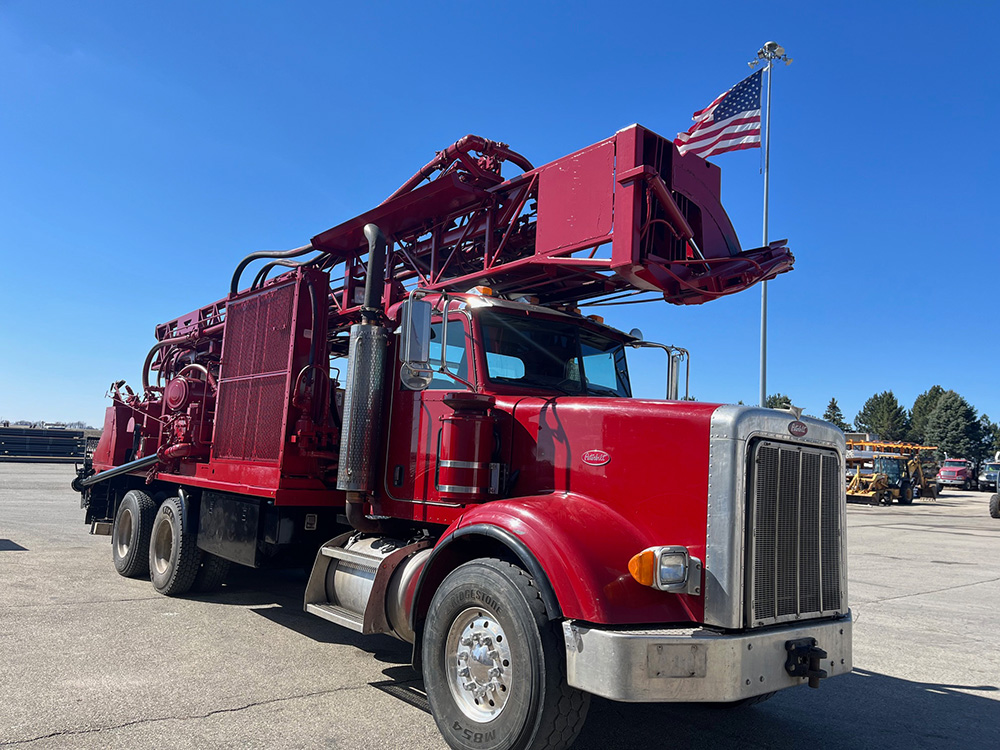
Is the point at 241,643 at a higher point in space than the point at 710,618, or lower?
lower

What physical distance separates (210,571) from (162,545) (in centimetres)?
81

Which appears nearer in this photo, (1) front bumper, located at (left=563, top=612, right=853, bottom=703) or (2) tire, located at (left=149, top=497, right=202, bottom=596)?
(1) front bumper, located at (left=563, top=612, right=853, bottom=703)

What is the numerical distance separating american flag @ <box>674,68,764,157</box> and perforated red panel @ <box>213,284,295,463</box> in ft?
16.3

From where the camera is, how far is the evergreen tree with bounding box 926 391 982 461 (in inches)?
3108

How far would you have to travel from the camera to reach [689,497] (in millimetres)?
3891

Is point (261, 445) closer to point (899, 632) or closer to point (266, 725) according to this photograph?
point (266, 725)

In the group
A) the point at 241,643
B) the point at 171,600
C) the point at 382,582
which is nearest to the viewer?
the point at 382,582

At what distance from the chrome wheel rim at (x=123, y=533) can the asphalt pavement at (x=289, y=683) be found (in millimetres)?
336

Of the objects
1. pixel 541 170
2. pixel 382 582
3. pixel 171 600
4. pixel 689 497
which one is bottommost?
pixel 171 600

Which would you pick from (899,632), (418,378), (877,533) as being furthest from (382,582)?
(877,533)

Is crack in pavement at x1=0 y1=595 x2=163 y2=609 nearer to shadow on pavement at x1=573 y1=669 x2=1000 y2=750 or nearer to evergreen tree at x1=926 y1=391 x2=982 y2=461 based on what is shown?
shadow on pavement at x1=573 y1=669 x2=1000 y2=750

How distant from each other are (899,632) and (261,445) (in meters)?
6.82

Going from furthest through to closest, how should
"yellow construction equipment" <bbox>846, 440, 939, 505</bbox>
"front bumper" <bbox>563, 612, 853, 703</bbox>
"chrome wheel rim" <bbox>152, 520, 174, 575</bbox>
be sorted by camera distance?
"yellow construction equipment" <bbox>846, 440, 939, 505</bbox>, "chrome wheel rim" <bbox>152, 520, 174, 575</bbox>, "front bumper" <bbox>563, 612, 853, 703</bbox>

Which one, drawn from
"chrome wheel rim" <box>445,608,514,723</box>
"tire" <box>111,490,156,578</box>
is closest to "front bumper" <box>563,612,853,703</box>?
"chrome wheel rim" <box>445,608,514,723</box>
